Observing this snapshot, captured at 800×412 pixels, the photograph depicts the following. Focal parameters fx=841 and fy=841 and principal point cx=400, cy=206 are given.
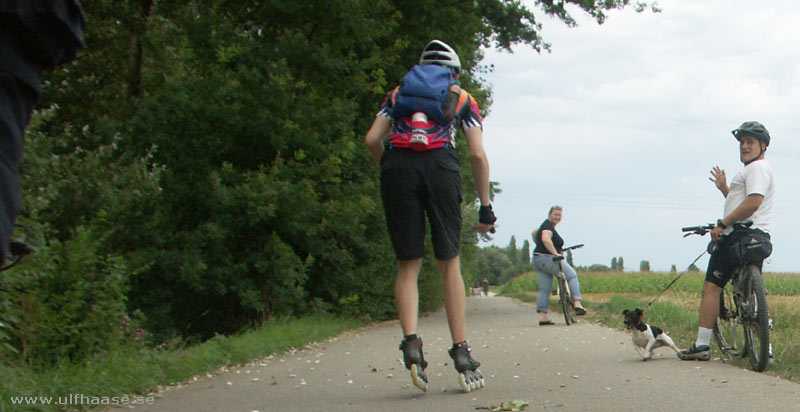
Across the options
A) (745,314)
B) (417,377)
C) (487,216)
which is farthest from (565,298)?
(417,377)

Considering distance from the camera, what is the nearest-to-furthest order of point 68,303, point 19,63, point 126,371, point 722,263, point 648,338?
point 19,63 < point 126,371 < point 68,303 < point 722,263 < point 648,338

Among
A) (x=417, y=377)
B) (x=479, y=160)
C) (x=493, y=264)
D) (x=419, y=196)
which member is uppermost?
(x=493, y=264)

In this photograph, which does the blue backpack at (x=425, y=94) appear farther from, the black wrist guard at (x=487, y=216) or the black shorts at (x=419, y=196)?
the black wrist guard at (x=487, y=216)

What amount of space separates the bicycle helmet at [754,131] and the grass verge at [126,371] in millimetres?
4731

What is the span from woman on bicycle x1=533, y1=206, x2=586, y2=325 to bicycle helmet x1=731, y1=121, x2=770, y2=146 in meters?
6.53

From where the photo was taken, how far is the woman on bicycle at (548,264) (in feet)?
43.3

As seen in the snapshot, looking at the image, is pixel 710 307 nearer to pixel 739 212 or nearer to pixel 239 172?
pixel 739 212

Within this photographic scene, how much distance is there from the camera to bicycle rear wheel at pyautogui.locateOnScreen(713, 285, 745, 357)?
700cm

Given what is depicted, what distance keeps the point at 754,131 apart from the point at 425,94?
3028mm

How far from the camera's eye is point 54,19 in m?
Answer: 1.82

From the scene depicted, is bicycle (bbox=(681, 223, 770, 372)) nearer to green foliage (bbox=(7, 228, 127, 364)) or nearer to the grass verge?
the grass verge

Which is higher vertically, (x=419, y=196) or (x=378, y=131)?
(x=378, y=131)

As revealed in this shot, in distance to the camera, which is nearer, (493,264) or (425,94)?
(425,94)

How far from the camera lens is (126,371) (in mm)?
5887
